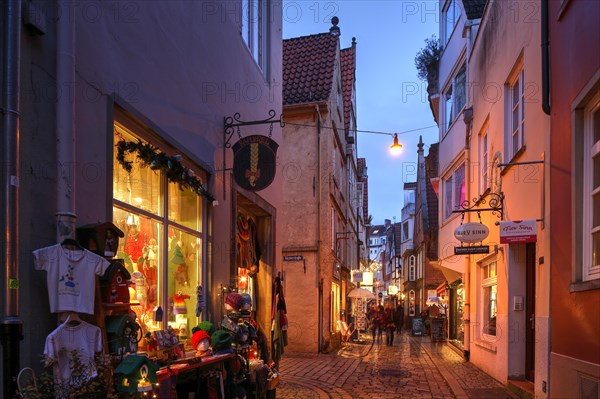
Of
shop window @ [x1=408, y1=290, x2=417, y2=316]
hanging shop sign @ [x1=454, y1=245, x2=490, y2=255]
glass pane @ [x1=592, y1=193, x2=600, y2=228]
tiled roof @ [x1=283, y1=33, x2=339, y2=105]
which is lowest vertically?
shop window @ [x1=408, y1=290, x2=417, y2=316]

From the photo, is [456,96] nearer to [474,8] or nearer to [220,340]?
[474,8]

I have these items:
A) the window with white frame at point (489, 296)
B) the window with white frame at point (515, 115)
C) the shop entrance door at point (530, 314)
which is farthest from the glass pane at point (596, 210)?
the window with white frame at point (489, 296)

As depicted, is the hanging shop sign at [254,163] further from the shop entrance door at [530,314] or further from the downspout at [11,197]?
the shop entrance door at [530,314]

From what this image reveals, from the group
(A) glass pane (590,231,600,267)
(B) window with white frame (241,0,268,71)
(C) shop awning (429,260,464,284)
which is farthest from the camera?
(C) shop awning (429,260,464,284)

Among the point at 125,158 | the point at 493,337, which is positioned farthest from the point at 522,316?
the point at 125,158

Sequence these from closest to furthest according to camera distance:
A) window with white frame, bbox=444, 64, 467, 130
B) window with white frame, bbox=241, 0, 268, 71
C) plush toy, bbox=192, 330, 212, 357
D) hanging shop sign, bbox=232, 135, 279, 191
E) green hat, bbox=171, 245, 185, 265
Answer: plush toy, bbox=192, 330, 212, 357 → green hat, bbox=171, 245, 185, 265 → hanging shop sign, bbox=232, 135, 279, 191 → window with white frame, bbox=241, 0, 268, 71 → window with white frame, bbox=444, 64, 467, 130

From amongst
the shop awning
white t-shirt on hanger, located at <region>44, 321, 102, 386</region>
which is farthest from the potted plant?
white t-shirt on hanger, located at <region>44, 321, 102, 386</region>

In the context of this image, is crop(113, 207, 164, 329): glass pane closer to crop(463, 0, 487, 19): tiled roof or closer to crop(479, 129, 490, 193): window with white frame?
crop(479, 129, 490, 193): window with white frame

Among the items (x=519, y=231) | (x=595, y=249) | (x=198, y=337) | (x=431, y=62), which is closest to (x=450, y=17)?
(x=431, y=62)

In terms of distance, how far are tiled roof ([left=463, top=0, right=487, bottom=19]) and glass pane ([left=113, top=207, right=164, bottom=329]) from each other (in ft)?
35.9

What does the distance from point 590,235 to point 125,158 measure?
16.3ft

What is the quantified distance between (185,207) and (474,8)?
10.4 metres

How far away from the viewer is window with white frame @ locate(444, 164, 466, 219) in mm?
15070

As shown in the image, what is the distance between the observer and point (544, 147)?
7.75 m
